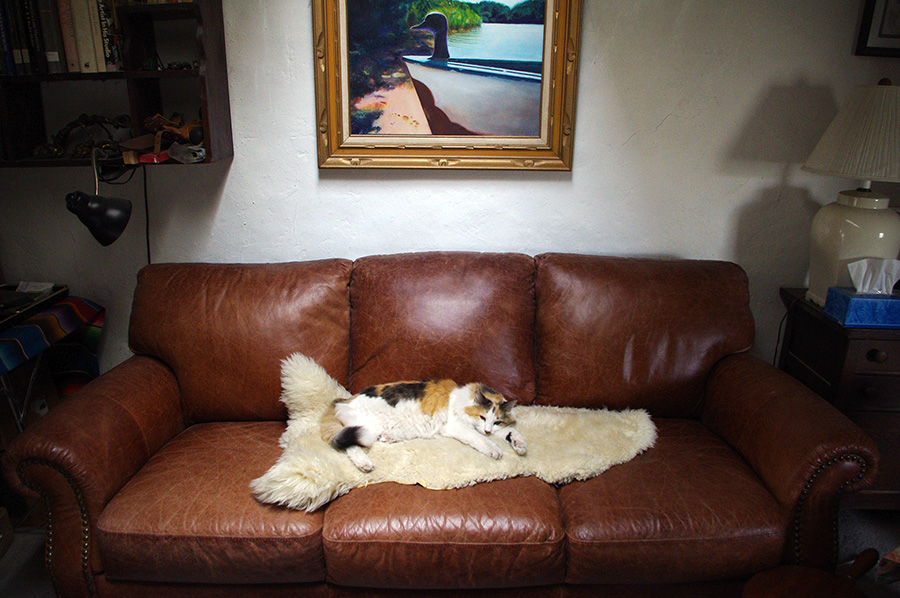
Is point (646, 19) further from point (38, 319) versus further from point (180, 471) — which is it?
point (38, 319)

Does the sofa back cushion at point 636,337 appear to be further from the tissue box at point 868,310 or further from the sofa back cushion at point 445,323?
the tissue box at point 868,310

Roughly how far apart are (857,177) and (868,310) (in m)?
0.42

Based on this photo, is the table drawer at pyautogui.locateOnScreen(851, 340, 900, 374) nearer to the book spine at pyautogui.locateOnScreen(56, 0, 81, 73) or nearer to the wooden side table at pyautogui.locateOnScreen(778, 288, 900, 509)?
the wooden side table at pyautogui.locateOnScreen(778, 288, 900, 509)

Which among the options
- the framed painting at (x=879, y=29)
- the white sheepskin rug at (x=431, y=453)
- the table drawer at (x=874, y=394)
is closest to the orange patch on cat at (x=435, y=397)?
the white sheepskin rug at (x=431, y=453)

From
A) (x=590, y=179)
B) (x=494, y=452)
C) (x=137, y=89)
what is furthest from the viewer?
(x=590, y=179)

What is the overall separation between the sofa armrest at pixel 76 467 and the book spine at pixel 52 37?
108 cm

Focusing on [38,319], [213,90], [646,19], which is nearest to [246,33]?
[213,90]

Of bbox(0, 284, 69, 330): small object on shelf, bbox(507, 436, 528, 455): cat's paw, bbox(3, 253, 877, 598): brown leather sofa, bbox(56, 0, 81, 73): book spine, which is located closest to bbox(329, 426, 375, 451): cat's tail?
bbox(3, 253, 877, 598): brown leather sofa

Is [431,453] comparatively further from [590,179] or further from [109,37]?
[109,37]

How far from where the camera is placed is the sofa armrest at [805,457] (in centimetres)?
142

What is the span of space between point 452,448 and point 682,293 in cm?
95

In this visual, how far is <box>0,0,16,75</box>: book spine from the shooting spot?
1785 mm

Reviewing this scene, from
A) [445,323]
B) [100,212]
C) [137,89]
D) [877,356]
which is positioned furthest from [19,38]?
[877,356]

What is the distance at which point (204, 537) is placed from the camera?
4.60 ft
